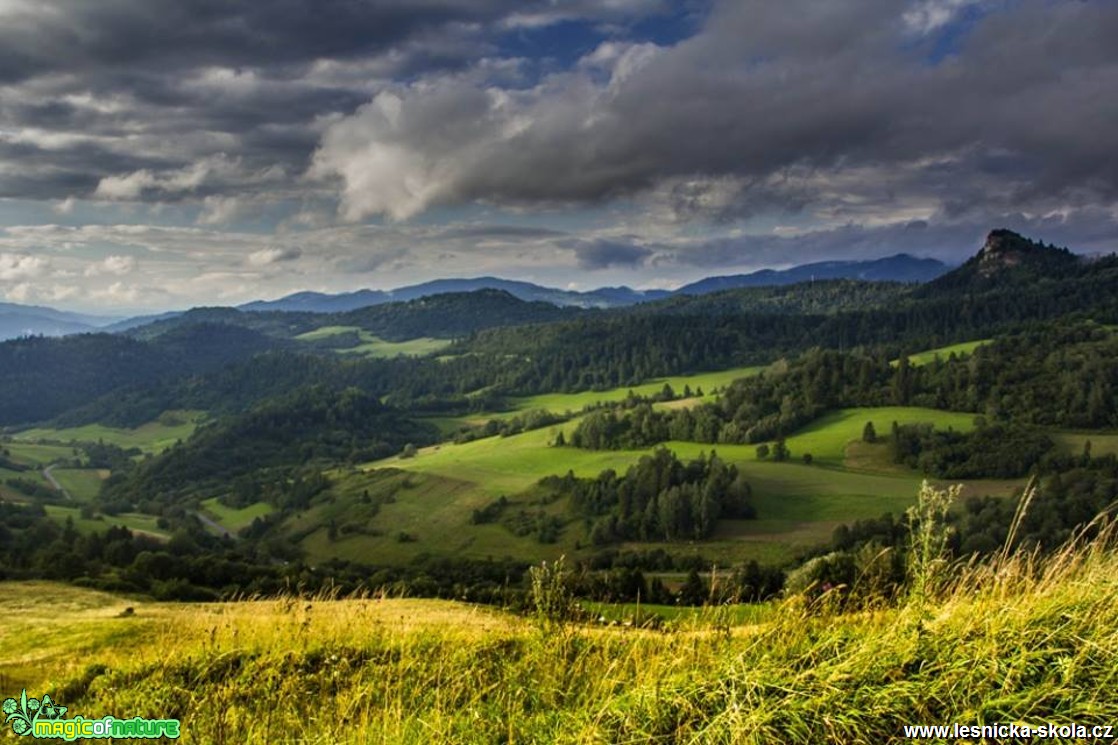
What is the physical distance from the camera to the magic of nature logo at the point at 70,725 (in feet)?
22.5

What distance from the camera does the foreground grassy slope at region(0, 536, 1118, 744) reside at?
16.9 feet

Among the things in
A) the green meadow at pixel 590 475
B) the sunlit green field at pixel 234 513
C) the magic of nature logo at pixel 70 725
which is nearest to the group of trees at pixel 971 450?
the green meadow at pixel 590 475

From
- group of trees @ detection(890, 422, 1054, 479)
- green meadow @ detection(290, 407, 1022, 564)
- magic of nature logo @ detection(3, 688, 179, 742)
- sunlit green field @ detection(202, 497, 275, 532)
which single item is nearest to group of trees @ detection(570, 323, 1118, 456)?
green meadow @ detection(290, 407, 1022, 564)

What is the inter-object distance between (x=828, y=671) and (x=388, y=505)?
6310 inches

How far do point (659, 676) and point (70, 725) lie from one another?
626cm

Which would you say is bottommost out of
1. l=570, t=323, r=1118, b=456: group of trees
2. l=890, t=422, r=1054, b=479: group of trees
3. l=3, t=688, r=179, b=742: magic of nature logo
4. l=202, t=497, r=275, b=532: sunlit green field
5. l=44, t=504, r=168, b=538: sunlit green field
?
l=202, t=497, r=275, b=532: sunlit green field

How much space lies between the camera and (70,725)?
734 centimetres

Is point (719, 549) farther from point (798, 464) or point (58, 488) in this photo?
point (58, 488)

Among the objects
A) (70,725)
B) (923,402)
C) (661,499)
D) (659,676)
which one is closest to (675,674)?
(659,676)

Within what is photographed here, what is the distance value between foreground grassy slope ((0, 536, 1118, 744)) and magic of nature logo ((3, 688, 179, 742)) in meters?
0.25

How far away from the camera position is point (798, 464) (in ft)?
488

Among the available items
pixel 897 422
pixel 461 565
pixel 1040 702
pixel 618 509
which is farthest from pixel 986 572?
pixel 897 422

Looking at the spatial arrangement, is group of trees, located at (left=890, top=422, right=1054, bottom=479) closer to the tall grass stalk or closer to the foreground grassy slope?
the tall grass stalk

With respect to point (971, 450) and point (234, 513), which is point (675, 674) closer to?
point (971, 450)
